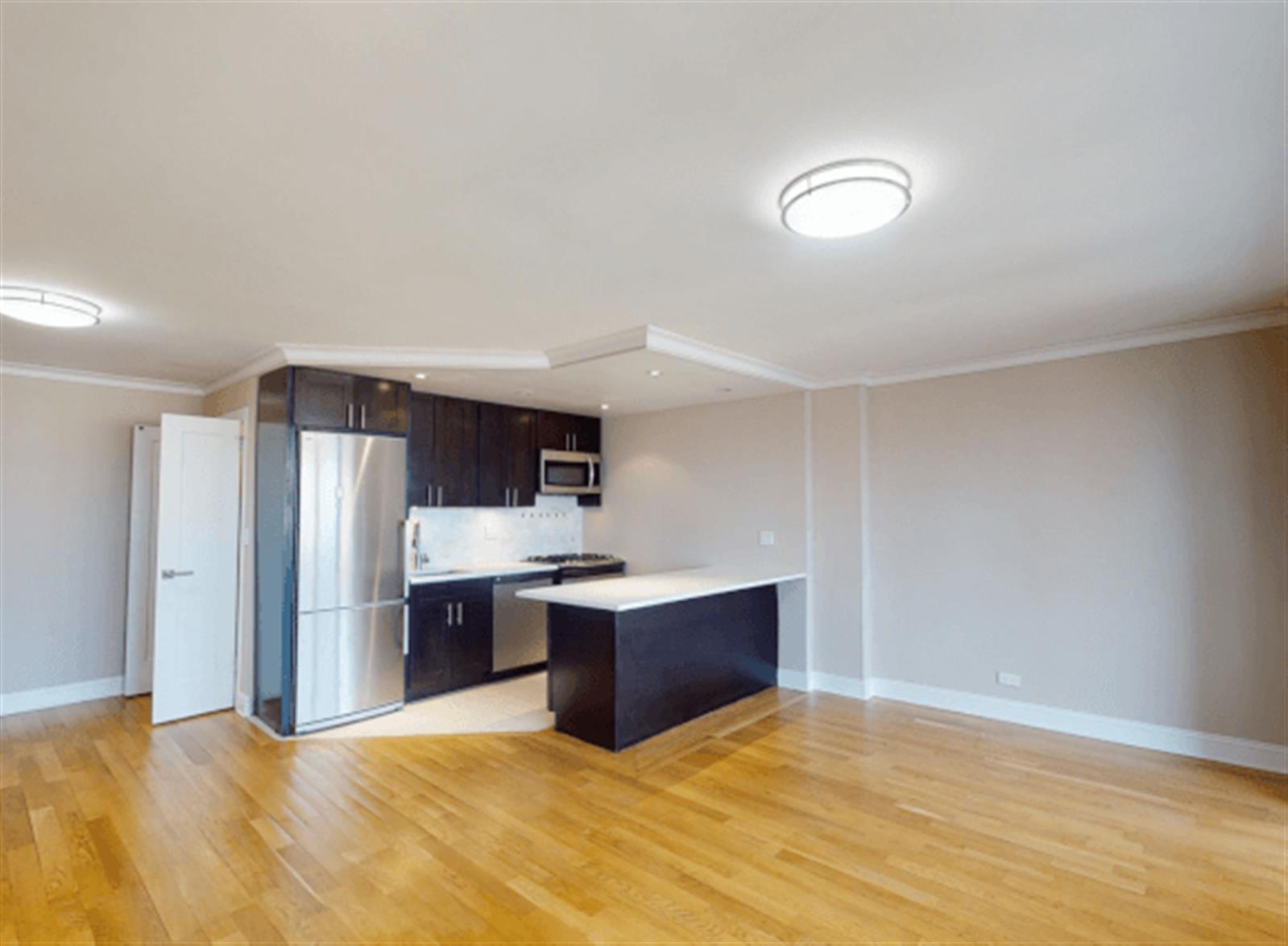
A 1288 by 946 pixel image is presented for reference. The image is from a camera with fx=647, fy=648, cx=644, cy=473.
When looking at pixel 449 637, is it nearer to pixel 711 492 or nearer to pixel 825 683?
pixel 711 492

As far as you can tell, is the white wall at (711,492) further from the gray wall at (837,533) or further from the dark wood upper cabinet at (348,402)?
the dark wood upper cabinet at (348,402)

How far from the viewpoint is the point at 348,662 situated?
14.5 ft

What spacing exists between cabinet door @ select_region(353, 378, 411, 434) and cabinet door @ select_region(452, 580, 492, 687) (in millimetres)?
1362

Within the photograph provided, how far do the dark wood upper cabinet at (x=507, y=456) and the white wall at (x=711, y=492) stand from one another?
0.96 metres

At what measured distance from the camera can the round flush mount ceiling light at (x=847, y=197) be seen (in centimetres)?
199

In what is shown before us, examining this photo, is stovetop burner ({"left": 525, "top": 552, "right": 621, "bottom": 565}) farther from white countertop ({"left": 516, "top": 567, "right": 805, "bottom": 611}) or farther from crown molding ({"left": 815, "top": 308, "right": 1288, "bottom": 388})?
crown molding ({"left": 815, "top": 308, "right": 1288, "bottom": 388})

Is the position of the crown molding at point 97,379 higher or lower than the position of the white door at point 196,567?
higher

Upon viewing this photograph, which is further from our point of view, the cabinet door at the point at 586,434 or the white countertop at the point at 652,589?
the cabinet door at the point at 586,434

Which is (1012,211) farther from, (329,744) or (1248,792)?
(329,744)

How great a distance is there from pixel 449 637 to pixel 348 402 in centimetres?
193

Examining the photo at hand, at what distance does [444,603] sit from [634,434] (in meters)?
2.50

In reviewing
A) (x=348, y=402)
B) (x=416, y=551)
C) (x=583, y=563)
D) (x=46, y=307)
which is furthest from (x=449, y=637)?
(x=46, y=307)

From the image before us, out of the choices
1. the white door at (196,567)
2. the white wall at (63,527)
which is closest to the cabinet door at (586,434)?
the white door at (196,567)

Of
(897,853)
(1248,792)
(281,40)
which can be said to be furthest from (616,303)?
(1248,792)
